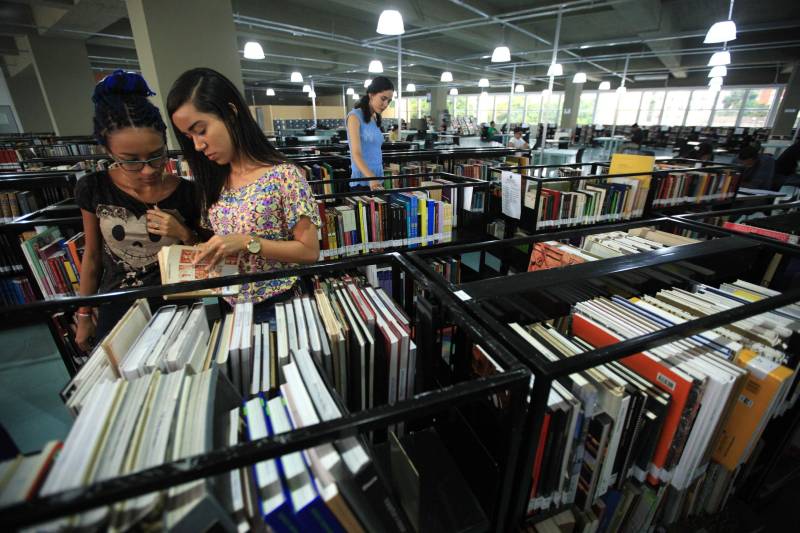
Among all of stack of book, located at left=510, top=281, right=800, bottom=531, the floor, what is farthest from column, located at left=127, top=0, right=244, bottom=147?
stack of book, located at left=510, top=281, right=800, bottom=531

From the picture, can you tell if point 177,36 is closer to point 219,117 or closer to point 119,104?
point 119,104

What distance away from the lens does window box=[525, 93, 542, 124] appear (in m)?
21.3

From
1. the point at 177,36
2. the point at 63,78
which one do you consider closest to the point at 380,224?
the point at 177,36

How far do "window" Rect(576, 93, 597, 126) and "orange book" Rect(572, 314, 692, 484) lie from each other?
70.6 feet

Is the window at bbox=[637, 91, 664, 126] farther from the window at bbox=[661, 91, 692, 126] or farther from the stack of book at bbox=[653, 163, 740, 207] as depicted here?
the stack of book at bbox=[653, 163, 740, 207]

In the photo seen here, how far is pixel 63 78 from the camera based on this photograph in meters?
8.11

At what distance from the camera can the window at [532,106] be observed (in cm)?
2127

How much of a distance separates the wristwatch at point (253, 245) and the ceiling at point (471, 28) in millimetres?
6494

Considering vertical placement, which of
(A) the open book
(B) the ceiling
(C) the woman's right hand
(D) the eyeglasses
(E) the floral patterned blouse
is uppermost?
(B) the ceiling

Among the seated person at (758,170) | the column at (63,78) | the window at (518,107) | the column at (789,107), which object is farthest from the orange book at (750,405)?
the window at (518,107)

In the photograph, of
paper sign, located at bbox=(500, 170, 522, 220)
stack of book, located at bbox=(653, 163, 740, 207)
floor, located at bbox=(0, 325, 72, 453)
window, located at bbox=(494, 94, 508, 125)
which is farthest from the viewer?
window, located at bbox=(494, 94, 508, 125)

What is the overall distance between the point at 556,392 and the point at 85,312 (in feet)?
5.70

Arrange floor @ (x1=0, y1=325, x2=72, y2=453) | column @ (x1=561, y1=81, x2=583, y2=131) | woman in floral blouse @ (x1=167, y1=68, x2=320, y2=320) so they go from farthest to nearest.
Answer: column @ (x1=561, y1=81, x2=583, y2=131) → floor @ (x1=0, y1=325, x2=72, y2=453) → woman in floral blouse @ (x1=167, y1=68, x2=320, y2=320)

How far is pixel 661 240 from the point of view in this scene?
6.13 feet
